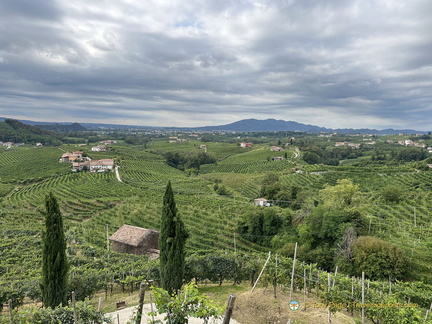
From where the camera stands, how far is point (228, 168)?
10025 centimetres

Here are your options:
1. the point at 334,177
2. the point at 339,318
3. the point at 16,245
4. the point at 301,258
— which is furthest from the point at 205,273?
the point at 334,177

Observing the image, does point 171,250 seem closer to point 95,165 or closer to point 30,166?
point 95,165

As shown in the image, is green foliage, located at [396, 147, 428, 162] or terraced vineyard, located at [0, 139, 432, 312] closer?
terraced vineyard, located at [0, 139, 432, 312]

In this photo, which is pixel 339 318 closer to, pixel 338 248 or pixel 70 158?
pixel 338 248

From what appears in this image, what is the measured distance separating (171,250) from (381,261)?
609 inches

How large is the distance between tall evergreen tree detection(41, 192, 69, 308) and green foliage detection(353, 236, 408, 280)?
64.4 feet

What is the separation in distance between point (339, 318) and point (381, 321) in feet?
5.11

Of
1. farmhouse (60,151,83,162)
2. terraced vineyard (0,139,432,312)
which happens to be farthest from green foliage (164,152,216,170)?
farmhouse (60,151,83,162)

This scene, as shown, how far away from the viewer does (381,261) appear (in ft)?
61.1

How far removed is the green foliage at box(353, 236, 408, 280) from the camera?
60.8 feet

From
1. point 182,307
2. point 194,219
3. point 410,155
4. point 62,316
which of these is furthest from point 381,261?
point 410,155

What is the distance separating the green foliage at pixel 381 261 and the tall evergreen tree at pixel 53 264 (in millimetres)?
19617

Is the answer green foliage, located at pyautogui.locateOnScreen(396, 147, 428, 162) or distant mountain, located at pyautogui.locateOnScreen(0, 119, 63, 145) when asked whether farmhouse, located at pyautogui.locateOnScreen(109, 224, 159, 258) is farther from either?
distant mountain, located at pyautogui.locateOnScreen(0, 119, 63, 145)

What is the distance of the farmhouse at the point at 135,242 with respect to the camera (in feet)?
88.5
